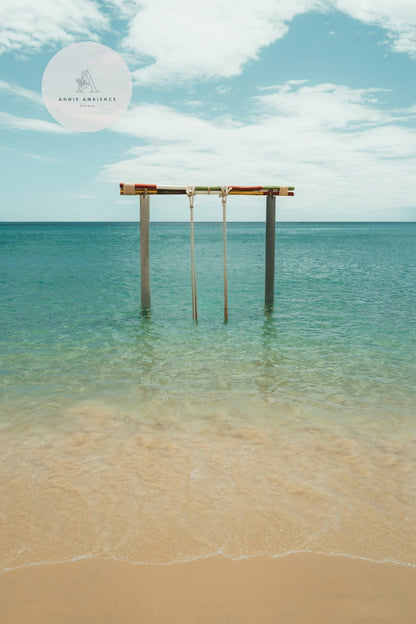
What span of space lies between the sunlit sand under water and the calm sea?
0.02 m

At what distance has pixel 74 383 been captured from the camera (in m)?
8.12

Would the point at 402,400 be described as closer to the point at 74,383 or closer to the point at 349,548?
the point at 349,548

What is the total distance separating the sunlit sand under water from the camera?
3.88 metres

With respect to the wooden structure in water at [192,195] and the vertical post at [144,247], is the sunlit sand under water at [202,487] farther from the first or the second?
the vertical post at [144,247]

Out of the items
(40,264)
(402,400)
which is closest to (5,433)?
(402,400)

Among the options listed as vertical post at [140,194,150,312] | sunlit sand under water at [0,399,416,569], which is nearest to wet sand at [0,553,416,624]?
sunlit sand under water at [0,399,416,569]

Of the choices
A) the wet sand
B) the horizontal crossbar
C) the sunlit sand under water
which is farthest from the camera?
the horizontal crossbar

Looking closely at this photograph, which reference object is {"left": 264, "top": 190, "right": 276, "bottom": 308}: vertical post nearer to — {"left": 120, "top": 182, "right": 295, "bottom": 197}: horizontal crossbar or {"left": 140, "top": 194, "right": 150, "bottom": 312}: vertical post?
{"left": 120, "top": 182, "right": 295, "bottom": 197}: horizontal crossbar

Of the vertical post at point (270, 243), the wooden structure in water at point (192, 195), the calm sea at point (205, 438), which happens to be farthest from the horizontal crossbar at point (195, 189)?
the calm sea at point (205, 438)

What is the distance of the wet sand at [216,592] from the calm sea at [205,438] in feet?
0.55

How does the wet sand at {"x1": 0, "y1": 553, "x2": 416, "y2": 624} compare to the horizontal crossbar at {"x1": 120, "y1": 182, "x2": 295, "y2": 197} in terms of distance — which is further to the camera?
the horizontal crossbar at {"x1": 120, "y1": 182, "x2": 295, "y2": 197}

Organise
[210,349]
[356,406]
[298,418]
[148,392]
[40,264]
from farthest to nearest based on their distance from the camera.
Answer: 1. [40,264]
2. [210,349]
3. [148,392]
4. [356,406]
5. [298,418]

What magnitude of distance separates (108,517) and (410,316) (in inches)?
473

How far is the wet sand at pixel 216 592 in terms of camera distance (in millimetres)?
3154
